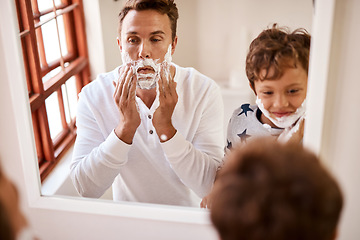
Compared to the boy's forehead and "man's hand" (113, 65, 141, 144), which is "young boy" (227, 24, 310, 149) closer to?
the boy's forehead

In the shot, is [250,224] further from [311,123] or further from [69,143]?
[69,143]

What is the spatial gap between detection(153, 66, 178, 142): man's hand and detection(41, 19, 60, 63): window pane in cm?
22

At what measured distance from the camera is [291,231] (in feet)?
1.23

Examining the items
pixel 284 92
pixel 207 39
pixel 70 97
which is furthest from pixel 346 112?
pixel 70 97

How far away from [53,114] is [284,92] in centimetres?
45

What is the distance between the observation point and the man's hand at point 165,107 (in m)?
0.81

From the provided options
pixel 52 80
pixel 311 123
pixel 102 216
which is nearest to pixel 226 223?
pixel 311 123

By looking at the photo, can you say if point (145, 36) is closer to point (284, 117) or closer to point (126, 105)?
point (126, 105)

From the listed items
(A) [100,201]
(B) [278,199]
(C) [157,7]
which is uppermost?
(C) [157,7]

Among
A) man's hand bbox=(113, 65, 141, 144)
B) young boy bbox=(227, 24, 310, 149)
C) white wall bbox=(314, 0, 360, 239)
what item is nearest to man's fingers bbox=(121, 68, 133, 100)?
man's hand bbox=(113, 65, 141, 144)

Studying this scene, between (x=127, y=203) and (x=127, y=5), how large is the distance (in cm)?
36

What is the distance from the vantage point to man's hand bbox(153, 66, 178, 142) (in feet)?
2.66

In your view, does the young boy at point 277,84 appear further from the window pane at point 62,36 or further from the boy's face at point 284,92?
the window pane at point 62,36

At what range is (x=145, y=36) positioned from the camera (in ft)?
2.64
